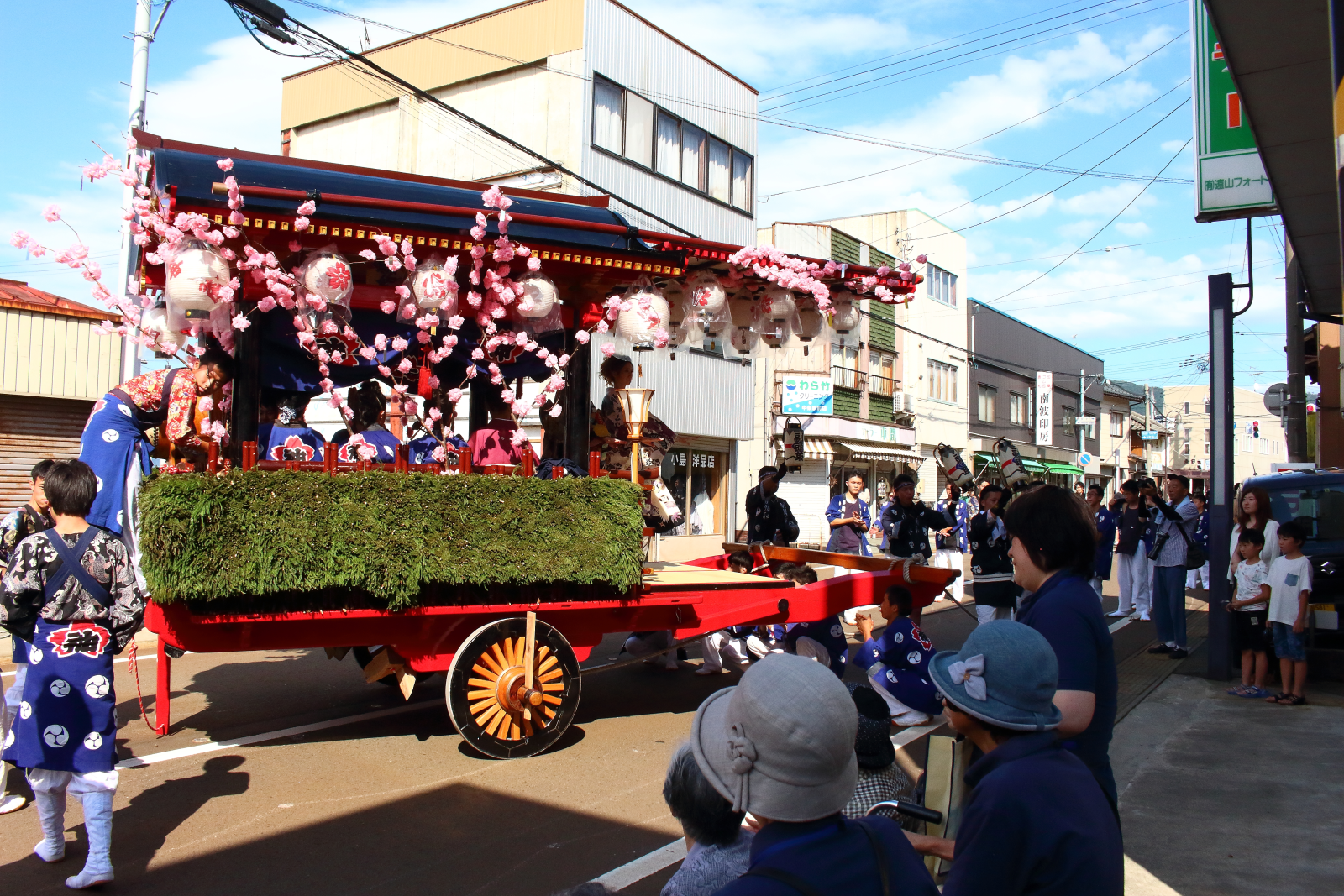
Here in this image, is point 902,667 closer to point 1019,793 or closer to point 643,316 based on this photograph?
point 643,316

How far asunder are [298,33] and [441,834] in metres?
10.1

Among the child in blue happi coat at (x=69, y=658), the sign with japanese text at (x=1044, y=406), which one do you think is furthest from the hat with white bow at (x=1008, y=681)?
the sign with japanese text at (x=1044, y=406)

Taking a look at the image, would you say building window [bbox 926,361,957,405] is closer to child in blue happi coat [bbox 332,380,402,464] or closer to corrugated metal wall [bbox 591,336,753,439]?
corrugated metal wall [bbox 591,336,753,439]

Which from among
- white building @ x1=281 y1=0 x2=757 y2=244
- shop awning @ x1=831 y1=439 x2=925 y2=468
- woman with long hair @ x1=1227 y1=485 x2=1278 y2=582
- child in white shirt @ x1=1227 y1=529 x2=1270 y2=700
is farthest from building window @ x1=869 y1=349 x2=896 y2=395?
child in white shirt @ x1=1227 y1=529 x2=1270 y2=700

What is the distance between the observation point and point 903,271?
777cm

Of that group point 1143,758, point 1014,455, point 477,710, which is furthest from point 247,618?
point 1014,455

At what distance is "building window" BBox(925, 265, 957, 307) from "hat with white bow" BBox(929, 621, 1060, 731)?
30.9 m

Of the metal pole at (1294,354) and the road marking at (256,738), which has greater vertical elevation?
the metal pole at (1294,354)

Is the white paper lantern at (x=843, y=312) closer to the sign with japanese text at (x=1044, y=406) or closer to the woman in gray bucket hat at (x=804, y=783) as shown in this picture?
the woman in gray bucket hat at (x=804, y=783)

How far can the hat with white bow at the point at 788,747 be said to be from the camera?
1727mm

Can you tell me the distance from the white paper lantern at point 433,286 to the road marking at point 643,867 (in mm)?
3622

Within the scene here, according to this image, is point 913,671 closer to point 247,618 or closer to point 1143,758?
point 1143,758

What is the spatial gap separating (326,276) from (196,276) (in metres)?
0.74

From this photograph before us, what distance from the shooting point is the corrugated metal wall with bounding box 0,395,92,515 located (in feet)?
45.5
